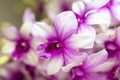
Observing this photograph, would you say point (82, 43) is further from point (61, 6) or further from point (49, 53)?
point (61, 6)

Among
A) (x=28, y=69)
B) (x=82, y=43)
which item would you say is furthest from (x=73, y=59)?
(x=28, y=69)

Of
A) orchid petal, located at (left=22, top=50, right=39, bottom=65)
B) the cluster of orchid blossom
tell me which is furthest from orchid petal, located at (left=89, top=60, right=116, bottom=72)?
orchid petal, located at (left=22, top=50, right=39, bottom=65)

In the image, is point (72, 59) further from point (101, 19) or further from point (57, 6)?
point (57, 6)

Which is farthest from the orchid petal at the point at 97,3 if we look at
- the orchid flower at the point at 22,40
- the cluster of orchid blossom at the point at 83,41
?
the orchid flower at the point at 22,40

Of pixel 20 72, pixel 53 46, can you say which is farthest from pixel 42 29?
pixel 20 72

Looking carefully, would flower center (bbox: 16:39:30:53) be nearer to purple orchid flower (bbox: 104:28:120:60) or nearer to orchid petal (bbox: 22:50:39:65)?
orchid petal (bbox: 22:50:39:65)
